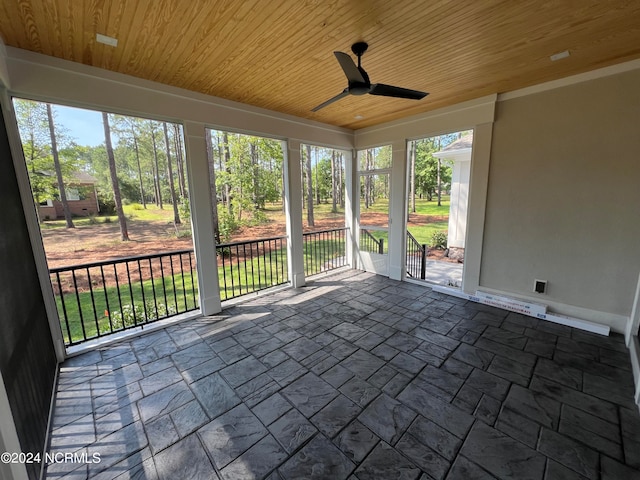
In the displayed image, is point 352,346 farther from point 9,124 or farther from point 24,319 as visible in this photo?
point 9,124

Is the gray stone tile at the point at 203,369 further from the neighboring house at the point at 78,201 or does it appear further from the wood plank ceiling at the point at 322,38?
the neighboring house at the point at 78,201

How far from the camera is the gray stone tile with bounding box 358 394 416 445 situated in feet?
5.43

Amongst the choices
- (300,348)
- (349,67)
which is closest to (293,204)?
(300,348)

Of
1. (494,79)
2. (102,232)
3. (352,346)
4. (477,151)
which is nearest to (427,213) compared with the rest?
(477,151)

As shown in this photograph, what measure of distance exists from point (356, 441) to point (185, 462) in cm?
103

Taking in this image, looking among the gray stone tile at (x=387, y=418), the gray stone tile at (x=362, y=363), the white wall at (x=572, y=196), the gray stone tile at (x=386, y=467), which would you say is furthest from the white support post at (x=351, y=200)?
the gray stone tile at (x=386, y=467)

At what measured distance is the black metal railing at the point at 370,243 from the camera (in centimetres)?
494

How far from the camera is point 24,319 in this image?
175 cm

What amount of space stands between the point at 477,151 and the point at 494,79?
0.89m

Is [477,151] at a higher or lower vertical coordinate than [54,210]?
higher

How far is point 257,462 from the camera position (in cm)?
148

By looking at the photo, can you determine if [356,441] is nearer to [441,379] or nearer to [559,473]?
[441,379]

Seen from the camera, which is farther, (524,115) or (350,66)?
(524,115)

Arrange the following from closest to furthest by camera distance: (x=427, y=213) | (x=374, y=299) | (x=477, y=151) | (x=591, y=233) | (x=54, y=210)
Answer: (x=591, y=233)
(x=477, y=151)
(x=374, y=299)
(x=54, y=210)
(x=427, y=213)
